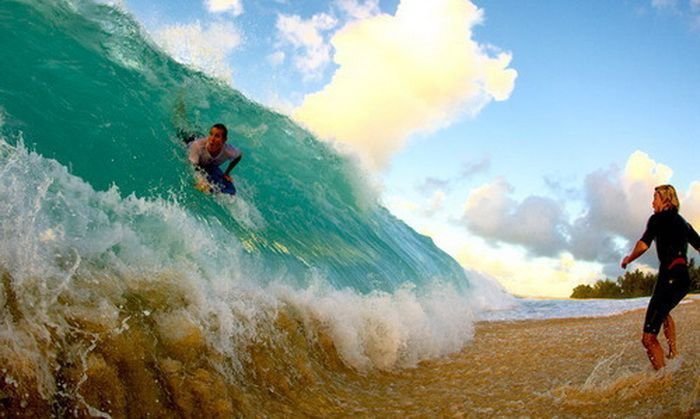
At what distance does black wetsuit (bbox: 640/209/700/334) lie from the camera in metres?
4.96

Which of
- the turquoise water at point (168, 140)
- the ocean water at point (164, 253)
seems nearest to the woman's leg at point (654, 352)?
the ocean water at point (164, 253)

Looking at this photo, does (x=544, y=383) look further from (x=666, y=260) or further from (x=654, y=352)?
(x=666, y=260)

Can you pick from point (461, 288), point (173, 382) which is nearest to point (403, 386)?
point (173, 382)

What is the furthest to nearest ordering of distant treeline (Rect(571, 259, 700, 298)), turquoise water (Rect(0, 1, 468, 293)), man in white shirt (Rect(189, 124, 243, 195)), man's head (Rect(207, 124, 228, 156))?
1. distant treeline (Rect(571, 259, 700, 298))
2. man in white shirt (Rect(189, 124, 243, 195))
3. man's head (Rect(207, 124, 228, 156))
4. turquoise water (Rect(0, 1, 468, 293))

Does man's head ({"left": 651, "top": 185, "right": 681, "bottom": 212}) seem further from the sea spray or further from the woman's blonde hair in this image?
the sea spray

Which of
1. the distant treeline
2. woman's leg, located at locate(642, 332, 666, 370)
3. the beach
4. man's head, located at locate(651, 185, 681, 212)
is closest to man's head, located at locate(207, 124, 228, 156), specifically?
the beach

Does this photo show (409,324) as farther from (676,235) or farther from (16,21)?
(16,21)

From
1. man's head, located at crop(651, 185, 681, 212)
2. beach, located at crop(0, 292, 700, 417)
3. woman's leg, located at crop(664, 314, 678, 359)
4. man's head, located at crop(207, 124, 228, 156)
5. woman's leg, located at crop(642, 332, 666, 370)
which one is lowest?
beach, located at crop(0, 292, 700, 417)

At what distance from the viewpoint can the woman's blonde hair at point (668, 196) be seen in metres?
5.14

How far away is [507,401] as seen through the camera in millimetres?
4668

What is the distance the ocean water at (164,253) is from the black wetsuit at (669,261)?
2922 millimetres

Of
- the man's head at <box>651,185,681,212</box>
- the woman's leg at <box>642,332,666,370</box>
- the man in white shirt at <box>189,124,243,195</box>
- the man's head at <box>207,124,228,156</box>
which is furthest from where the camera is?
the man in white shirt at <box>189,124,243,195</box>

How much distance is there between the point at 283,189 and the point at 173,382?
7.94 metres

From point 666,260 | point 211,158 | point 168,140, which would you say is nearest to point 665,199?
point 666,260
